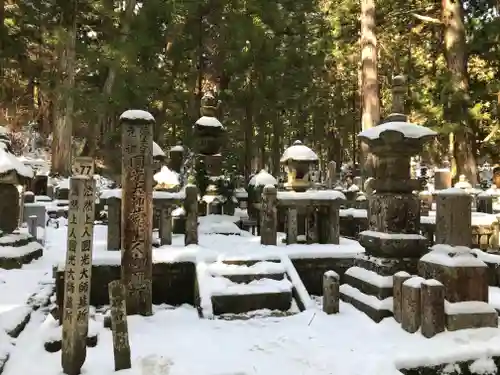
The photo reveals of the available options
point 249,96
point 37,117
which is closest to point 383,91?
point 249,96

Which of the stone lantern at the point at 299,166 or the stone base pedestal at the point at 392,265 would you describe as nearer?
the stone base pedestal at the point at 392,265

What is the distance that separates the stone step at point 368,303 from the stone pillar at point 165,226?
3.85 metres

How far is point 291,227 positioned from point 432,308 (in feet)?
14.6

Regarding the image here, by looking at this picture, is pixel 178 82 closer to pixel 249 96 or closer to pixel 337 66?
pixel 249 96

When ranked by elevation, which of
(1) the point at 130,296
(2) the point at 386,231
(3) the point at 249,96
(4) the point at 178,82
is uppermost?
(4) the point at 178,82

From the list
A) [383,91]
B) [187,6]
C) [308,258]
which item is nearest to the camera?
[308,258]

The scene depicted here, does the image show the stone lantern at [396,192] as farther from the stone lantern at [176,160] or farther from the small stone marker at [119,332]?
the stone lantern at [176,160]

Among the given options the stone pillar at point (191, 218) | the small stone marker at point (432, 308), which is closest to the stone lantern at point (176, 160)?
the stone pillar at point (191, 218)

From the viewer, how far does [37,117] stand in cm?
2917

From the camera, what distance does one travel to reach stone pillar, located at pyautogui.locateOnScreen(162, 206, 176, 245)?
372 inches

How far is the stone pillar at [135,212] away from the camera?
6.73 metres

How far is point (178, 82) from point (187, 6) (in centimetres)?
746

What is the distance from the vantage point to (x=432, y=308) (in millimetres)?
5758

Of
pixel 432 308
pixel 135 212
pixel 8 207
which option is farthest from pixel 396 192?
pixel 8 207
